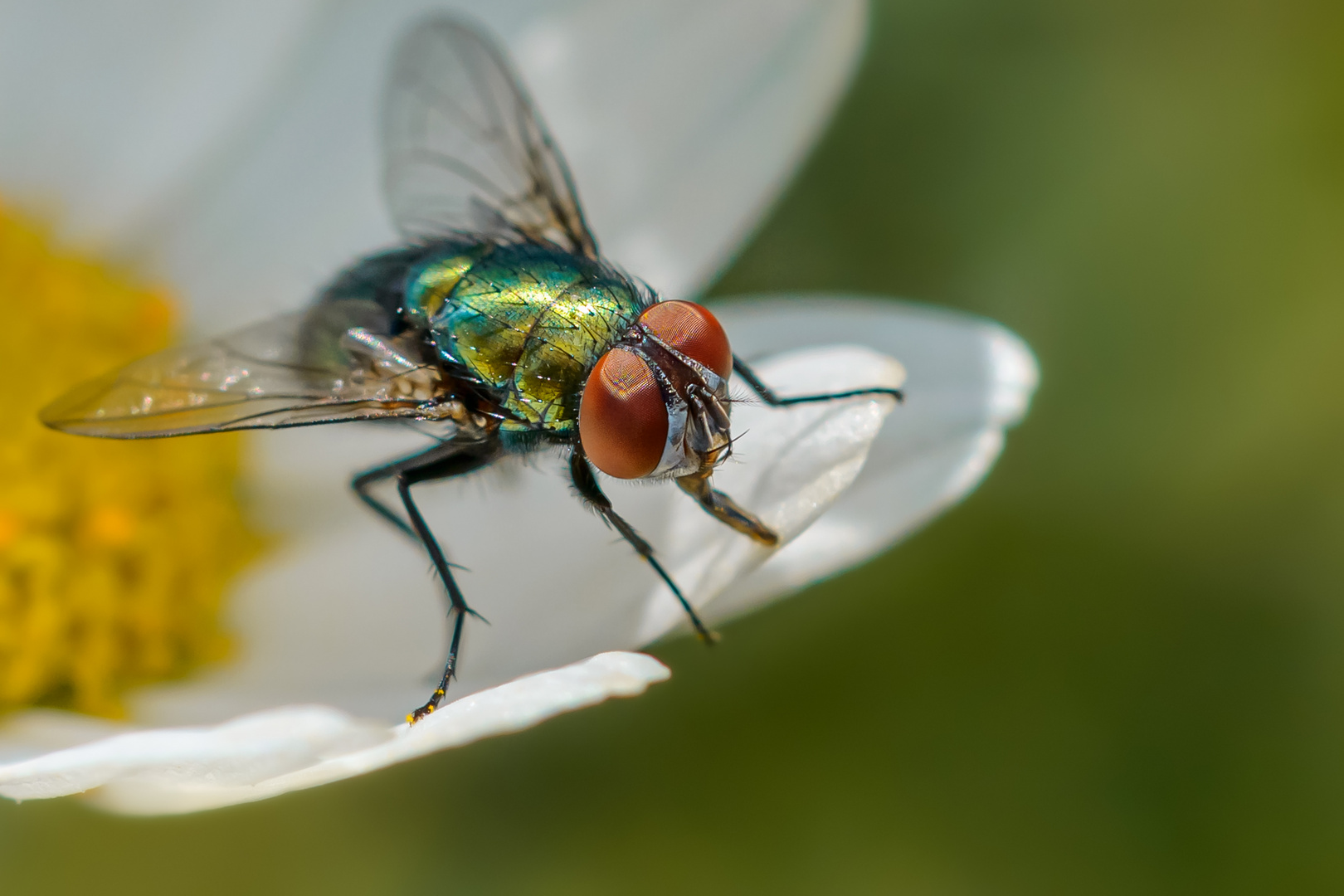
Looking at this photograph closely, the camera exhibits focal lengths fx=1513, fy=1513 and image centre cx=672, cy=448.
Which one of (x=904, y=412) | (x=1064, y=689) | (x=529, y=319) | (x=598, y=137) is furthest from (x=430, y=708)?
(x=598, y=137)

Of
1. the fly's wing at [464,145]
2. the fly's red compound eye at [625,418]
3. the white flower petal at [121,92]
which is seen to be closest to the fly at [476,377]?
the fly's red compound eye at [625,418]

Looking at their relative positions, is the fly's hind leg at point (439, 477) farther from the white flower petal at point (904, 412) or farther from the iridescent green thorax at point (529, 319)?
the white flower petal at point (904, 412)

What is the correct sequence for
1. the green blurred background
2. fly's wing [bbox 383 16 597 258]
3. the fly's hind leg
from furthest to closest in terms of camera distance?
fly's wing [bbox 383 16 597 258]
the green blurred background
the fly's hind leg

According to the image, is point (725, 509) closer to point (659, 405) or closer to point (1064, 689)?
point (659, 405)

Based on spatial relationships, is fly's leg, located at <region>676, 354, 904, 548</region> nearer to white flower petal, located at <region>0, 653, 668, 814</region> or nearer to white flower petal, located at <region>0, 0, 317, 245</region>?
white flower petal, located at <region>0, 653, 668, 814</region>

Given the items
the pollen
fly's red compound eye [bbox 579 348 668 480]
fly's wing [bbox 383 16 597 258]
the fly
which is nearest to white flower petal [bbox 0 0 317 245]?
the pollen

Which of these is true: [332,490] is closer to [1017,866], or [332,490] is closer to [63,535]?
[63,535]


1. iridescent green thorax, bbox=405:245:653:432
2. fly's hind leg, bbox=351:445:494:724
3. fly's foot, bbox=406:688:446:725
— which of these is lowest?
fly's foot, bbox=406:688:446:725
